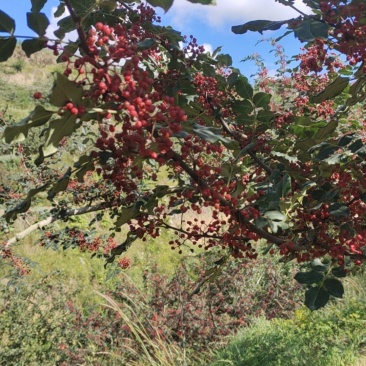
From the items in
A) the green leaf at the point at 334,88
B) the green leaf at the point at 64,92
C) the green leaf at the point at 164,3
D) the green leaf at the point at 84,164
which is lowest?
the green leaf at the point at 84,164

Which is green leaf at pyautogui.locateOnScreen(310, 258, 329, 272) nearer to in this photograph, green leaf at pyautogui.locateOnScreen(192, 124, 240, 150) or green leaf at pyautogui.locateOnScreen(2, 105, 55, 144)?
green leaf at pyautogui.locateOnScreen(192, 124, 240, 150)

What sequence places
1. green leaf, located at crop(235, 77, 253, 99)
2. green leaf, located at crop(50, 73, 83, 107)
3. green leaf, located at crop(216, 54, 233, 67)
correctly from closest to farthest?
green leaf, located at crop(50, 73, 83, 107), green leaf, located at crop(235, 77, 253, 99), green leaf, located at crop(216, 54, 233, 67)

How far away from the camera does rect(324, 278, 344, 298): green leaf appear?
1294 mm

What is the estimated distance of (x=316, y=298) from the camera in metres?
1.34

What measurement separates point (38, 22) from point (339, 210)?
0.93 m

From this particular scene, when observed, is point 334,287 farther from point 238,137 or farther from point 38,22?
point 38,22

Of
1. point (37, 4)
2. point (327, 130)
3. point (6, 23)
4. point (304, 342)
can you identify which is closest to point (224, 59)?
point (327, 130)

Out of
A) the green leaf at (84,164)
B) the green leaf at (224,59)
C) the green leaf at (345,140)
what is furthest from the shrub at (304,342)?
the green leaf at (84,164)

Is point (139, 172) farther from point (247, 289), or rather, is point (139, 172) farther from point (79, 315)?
point (247, 289)

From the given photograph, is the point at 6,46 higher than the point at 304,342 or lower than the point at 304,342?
higher

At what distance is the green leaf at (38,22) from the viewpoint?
3.00ft

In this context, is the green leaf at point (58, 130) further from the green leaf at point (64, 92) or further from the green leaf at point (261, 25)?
the green leaf at point (261, 25)

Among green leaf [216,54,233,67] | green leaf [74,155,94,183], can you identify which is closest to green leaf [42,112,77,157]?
green leaf [74,155,94,183]

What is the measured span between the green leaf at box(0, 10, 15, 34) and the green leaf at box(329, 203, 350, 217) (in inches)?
37.8
